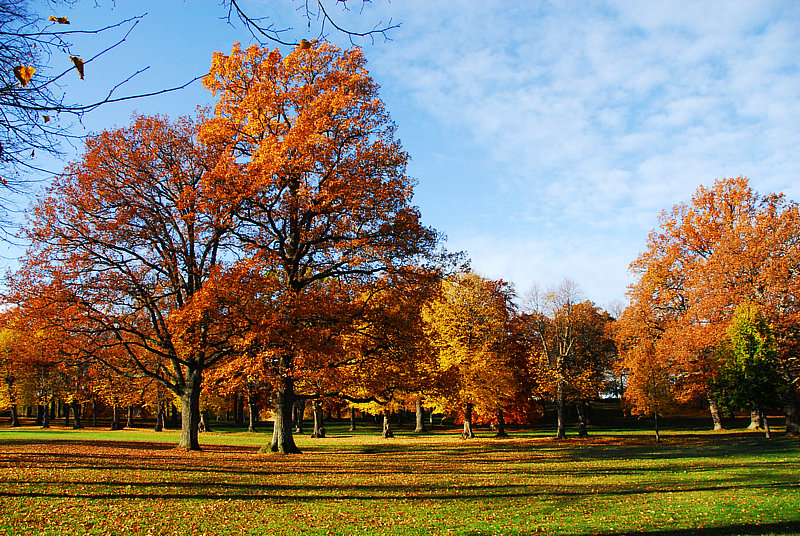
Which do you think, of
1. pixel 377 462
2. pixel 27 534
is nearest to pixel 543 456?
pixel 377 462

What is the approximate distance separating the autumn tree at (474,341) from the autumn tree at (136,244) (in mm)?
16172

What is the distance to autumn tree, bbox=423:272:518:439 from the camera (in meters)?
36.4

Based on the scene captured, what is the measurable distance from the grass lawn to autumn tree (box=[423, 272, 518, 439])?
1646cm

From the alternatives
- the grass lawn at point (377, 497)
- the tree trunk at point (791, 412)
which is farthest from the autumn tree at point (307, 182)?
the tree trunk at point (791, 412)

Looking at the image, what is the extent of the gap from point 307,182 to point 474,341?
2148 centimetres

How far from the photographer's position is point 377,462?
68.8 ft

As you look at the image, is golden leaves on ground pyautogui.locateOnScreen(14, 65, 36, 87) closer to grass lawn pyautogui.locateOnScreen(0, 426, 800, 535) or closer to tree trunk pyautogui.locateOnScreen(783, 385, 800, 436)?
grass lawn pyautogui.locateOnScreen(0, 426, 800, 535)

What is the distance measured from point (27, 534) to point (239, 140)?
17259mm

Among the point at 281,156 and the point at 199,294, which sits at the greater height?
the point at 281,156

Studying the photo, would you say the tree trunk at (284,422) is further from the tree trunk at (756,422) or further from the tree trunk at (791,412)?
the tree trunk at (756,422)

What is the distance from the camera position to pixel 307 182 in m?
21.6

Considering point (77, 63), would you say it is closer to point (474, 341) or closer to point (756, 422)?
point (474, 341)

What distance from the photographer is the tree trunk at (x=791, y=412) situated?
3325 centimetres

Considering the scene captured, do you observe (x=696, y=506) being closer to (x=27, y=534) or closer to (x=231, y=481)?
(x=231, y=481)
